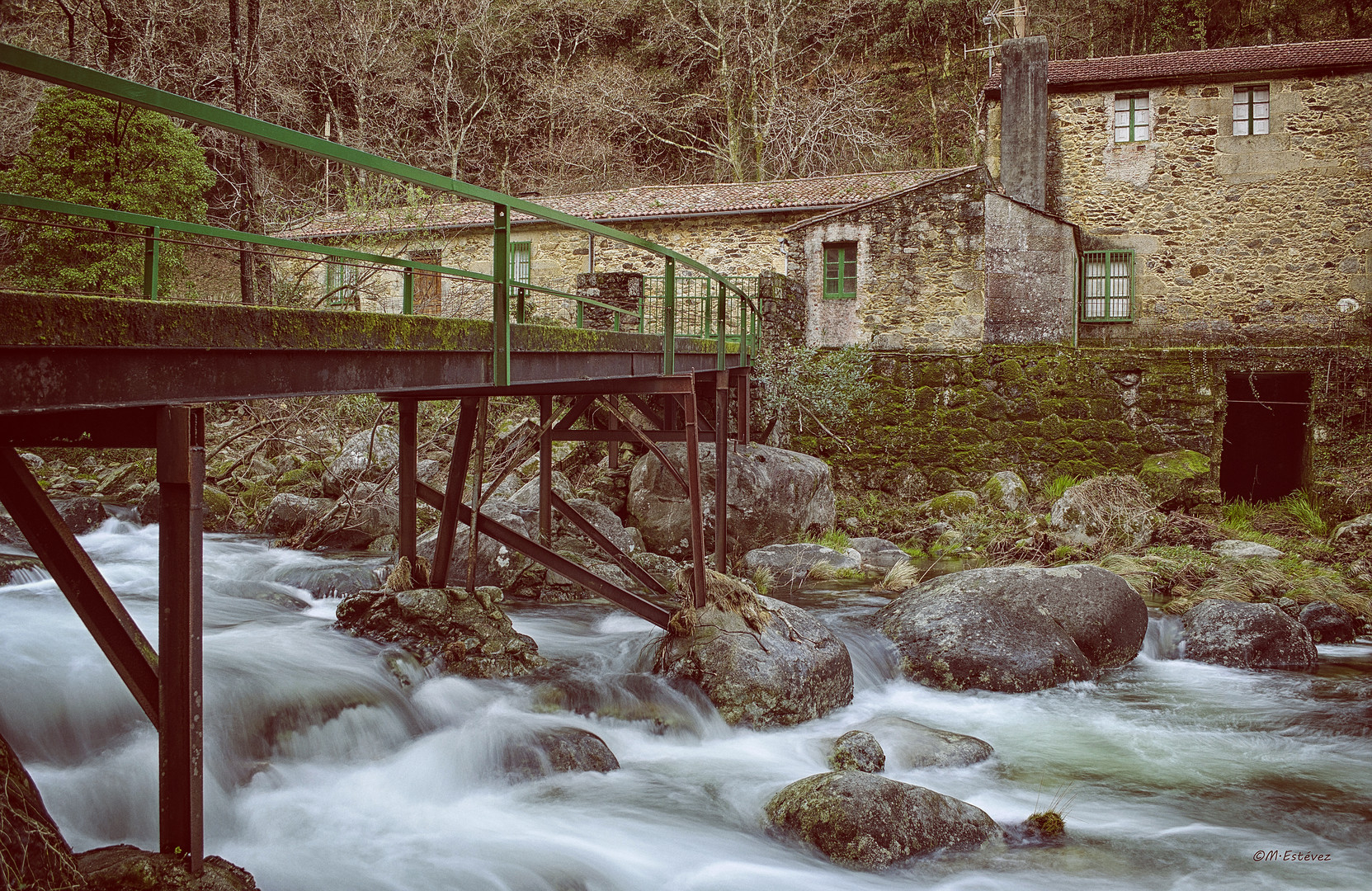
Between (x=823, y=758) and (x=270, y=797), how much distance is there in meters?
3.74

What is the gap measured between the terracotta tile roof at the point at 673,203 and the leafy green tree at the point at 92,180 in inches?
143

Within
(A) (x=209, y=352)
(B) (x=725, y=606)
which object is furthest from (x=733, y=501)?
(A) (x=209, y=352)

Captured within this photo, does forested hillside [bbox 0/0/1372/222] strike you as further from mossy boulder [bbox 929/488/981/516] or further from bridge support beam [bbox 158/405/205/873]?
bridge support beam [bbox 158/405/205/873]

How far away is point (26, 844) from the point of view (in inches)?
147

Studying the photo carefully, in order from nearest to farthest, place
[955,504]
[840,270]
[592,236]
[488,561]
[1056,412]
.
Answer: [488,561], [955,504], [1056,412], [840,270], [592,236]

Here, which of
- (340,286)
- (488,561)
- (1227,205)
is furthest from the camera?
(1227,205)

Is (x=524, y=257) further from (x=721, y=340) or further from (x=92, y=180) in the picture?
(x=721, y=340)

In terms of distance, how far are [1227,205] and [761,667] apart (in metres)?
16.3

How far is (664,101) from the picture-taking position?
29391 millimetres

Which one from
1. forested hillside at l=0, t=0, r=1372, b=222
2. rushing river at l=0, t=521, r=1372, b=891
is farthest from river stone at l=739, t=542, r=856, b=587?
forested hillside at l=0, t=0, r=1372, b=222

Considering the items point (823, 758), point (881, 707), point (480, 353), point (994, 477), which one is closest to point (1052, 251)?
point (994, 477)

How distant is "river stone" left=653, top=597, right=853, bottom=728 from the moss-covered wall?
8818 mm

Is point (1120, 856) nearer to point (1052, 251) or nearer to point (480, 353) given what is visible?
point (480, 353)

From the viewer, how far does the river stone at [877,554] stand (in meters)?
13.7
